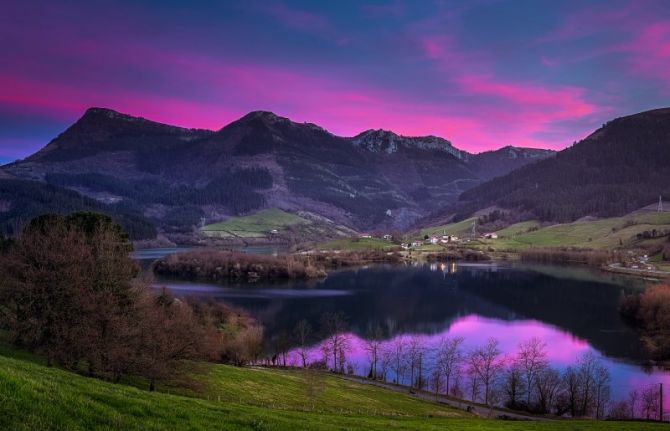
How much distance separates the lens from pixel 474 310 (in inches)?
5605

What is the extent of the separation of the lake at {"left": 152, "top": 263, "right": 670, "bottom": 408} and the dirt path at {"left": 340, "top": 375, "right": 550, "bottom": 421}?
1066 centimetres

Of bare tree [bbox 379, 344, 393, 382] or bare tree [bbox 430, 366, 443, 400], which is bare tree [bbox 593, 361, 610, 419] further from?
bare tree [bbox 379, 344, 393, 382]

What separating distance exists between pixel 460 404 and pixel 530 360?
2609cm

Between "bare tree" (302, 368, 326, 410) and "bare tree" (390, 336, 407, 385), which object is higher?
"bare tree" (302, 368, 326, 410)

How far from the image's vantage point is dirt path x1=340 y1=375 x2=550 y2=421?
57059mm

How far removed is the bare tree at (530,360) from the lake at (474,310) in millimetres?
2399

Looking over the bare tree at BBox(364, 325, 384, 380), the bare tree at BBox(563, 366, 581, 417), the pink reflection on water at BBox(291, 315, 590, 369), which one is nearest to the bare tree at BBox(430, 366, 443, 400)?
the bare tree at BBox(364, 325, 384, 380)

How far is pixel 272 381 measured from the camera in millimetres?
51062

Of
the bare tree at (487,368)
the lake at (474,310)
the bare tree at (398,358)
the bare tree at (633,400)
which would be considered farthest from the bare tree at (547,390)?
the bare tree at (398,358)

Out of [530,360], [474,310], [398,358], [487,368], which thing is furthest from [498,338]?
[487,368]

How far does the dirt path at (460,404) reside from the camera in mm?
57059

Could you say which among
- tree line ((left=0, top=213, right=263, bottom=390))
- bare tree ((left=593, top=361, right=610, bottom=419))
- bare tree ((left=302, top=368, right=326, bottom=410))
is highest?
→ tree line ((left=0, top=213, right=263, bottom=390))

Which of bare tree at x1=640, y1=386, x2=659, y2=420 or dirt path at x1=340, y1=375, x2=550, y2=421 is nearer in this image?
dirt path at x1=340, y1=375, x2=550, y2=421

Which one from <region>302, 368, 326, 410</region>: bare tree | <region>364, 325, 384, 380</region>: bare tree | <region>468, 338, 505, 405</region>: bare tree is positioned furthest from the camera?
<region>364, 325, 384, 380</region>: bare tree
